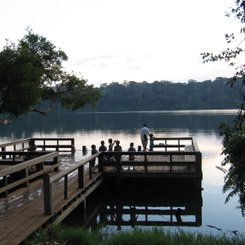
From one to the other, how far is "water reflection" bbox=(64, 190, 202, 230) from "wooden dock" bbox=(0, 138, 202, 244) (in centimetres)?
65

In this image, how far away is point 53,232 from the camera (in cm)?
905

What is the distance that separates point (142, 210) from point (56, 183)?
137 inches

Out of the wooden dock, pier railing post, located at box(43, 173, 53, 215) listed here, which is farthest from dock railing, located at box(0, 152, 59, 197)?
pier railing post, located at box(43, 173, 53, 215)

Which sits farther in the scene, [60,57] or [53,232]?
[60,57]

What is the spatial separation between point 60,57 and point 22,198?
43.1 feet

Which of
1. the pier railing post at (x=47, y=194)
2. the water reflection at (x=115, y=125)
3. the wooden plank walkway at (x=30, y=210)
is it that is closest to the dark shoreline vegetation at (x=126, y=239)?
the wooden plank walkway at (x=30, y=210)

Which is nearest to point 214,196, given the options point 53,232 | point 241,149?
point 53,232

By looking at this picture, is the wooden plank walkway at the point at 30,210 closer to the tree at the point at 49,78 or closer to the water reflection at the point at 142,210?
the water reflection at the point at 142,210

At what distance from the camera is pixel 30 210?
10820mm

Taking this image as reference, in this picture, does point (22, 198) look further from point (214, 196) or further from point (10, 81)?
point (214, 196)

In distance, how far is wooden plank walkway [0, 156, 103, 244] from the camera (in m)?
8.84

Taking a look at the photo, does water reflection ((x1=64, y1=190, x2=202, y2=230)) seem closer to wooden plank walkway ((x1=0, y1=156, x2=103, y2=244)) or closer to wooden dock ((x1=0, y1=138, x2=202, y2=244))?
wooden dock ((x1=0, y1=138, x2=202, y2=244))

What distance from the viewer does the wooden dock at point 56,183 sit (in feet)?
32.4

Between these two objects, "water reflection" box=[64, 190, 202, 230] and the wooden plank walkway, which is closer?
the wooden plank walkway
